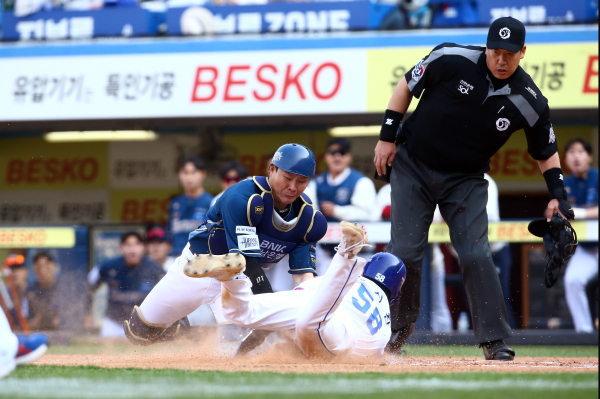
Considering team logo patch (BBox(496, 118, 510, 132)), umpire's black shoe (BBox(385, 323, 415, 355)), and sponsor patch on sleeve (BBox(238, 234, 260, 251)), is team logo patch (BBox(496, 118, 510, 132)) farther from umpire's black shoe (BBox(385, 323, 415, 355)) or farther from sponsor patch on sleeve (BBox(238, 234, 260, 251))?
sponsor patch on sleeve (BBox(238, 234, 260, 251))

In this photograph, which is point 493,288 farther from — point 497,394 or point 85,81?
point 85,81

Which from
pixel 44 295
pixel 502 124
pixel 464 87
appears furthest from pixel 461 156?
pixel 44 295

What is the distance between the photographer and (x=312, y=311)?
4.00 m

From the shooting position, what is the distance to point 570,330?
703cm

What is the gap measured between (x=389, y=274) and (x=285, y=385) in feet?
5.07

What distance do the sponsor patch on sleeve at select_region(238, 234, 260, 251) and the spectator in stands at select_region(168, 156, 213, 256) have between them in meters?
3.67

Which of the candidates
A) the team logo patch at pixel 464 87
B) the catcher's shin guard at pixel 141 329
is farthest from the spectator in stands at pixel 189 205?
the team logo patch at pixel 464 87

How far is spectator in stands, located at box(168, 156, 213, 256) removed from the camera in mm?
7934

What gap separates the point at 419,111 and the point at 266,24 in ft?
18.9

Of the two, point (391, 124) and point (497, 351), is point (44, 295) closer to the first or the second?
point (391, 124)

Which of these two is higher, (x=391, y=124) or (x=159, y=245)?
(x=391, y=124)

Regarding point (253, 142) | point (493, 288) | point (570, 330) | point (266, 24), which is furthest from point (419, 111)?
point (253, 142)

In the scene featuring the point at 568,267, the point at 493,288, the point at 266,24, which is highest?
the point at 266,24

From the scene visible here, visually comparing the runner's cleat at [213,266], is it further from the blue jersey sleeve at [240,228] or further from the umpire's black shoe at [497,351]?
the umpire's black shoe at [497,351]
